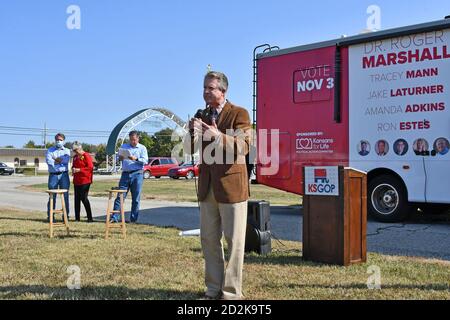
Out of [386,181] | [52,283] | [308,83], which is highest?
[308,83]

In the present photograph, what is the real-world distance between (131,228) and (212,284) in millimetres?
5261

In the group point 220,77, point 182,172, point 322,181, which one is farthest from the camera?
point 182,172

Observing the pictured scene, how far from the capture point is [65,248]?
25.0 ft

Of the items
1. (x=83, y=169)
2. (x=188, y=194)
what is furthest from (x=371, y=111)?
(x=188, y=194)

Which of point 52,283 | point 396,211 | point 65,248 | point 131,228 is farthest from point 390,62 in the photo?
point 52,283

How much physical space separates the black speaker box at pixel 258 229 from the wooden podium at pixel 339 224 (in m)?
0.60

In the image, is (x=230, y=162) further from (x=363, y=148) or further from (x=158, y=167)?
(x=158, y=167)

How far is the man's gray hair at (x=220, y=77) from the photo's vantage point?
15.2 ft

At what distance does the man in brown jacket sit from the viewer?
4.62 metres

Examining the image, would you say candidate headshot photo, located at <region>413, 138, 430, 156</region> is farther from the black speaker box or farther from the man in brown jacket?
the man in brown jacket

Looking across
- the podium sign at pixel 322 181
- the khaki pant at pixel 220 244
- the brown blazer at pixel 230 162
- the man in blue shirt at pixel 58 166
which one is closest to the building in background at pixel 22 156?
the man in blue shirt at pixel 58 166

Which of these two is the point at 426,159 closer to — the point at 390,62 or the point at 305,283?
the point at 390,62

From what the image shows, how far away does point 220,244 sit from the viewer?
16.1 ft

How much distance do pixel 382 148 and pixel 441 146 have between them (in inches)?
47.7
